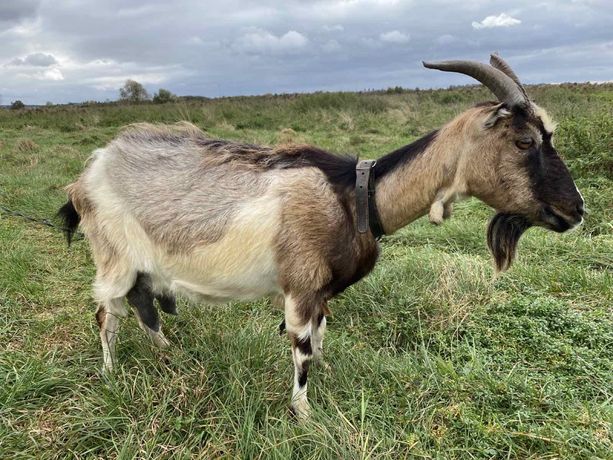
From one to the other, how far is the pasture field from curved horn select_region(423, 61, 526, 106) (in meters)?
1.78

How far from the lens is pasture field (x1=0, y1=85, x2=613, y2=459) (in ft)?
8.73

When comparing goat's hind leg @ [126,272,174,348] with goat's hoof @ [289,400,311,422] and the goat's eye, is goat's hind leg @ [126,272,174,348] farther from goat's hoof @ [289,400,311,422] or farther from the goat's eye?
the goat's eye

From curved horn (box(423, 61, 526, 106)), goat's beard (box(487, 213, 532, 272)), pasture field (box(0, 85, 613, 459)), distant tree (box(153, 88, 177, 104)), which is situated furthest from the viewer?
distant tree (box(153, 88, 177, 104))

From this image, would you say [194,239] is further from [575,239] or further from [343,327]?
[575,239]

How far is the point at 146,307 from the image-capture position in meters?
3.51

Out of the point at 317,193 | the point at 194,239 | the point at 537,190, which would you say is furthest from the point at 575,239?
the point at 194,239

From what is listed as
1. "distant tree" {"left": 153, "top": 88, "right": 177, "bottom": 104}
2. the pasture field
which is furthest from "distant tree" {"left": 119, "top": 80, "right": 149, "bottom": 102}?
the pasture field

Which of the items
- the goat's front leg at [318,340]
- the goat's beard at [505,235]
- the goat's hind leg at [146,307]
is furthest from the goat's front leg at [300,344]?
the goat's beard at [505,235]

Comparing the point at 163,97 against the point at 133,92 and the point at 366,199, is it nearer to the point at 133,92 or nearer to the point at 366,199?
the point at 133,92

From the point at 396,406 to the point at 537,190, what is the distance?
1.57m

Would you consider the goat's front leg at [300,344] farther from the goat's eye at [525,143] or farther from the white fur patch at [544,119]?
the white fur patch at [544,119]

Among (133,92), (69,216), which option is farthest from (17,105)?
(69,216)

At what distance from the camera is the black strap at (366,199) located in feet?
9.20

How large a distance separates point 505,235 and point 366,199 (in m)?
0.90
